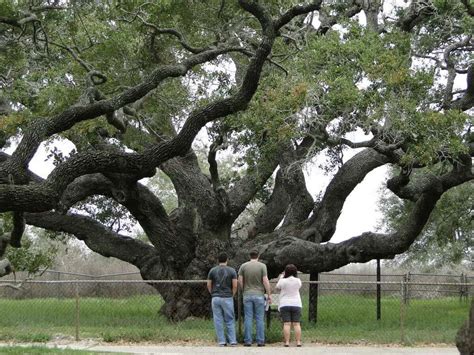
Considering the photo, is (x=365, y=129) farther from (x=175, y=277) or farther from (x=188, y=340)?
(x=175, y=277)

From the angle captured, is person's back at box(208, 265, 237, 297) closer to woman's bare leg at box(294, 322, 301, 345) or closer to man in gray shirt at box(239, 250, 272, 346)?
man in gray shirt at box(239, 250, 272, 346)

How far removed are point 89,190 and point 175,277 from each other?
3.29m

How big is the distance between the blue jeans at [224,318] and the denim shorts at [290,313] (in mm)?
952

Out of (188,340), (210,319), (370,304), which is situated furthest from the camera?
(370,304)

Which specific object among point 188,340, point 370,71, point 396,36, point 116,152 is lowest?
point 188,340

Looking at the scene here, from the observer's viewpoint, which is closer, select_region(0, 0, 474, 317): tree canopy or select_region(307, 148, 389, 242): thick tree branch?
select_region(0, 0, 474, 317): tree canopy

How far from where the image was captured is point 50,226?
826 inches

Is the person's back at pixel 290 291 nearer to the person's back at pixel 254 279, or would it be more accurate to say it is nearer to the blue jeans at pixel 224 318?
the person's back at pixel 254 279

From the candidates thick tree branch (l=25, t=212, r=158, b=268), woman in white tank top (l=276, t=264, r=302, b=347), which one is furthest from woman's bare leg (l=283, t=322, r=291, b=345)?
thick tree branch (l=25, t=212, r=158, b=268)

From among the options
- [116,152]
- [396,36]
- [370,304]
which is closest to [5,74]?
[116,152]

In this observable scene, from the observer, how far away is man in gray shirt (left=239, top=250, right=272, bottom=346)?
13906 millimetres

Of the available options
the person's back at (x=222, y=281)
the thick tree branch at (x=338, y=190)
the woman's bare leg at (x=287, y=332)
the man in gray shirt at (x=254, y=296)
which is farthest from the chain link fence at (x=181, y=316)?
the thick tree branch at (x=338, y=190)

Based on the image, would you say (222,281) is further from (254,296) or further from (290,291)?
(290,291)

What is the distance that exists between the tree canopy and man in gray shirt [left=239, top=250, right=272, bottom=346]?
289cm
